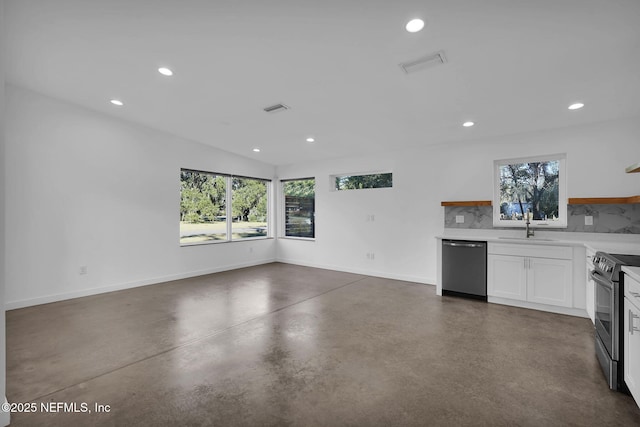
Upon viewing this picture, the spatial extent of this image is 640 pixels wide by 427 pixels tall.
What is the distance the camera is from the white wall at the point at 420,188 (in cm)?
378

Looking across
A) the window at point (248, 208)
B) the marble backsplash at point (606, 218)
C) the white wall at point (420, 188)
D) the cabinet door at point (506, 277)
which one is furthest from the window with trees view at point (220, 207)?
the marble backsplash at point (606, 218)

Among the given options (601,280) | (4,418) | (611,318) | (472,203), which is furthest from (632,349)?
(4,418)

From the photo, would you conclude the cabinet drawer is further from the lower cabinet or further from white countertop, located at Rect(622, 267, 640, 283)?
white countertop, located at Rect(622, 267, 640, 283)

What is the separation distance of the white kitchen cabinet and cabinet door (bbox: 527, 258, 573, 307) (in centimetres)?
175

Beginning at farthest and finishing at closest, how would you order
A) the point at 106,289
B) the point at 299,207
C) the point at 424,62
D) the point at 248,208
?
the point at 299,207 → the point at 248,208 → the point at 106,289 → the point at 424,62

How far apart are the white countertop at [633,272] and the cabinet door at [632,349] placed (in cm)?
19

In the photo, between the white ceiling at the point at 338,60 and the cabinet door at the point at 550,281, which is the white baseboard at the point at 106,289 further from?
the cabinet door at the point at 550,281

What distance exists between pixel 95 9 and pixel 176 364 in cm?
294

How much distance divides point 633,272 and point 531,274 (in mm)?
2047

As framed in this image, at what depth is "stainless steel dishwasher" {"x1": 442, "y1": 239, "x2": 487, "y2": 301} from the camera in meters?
4.12

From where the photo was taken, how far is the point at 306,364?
7.97 ft

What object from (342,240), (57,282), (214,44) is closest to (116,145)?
(57,282)

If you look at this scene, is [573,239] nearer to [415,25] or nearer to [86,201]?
[415,25]

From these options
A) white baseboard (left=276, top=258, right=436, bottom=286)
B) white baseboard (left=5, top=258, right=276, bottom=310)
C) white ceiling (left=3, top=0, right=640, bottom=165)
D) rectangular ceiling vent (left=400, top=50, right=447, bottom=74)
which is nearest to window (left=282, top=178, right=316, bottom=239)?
white baseboard (left=276, top=258, right=436, bottom=286)
